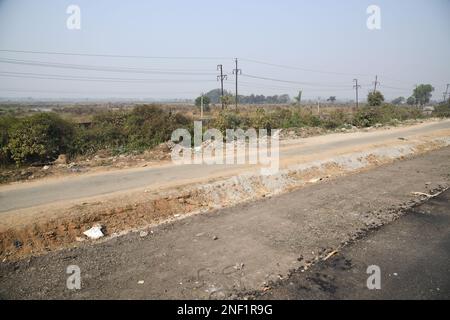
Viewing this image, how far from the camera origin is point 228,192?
8609mm

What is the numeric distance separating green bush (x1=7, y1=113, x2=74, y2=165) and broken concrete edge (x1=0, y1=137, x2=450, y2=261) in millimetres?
6728

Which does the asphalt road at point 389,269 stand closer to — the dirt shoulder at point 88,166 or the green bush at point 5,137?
the dirt shoulder at point 88,166

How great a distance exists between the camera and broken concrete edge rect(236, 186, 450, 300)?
436 cm

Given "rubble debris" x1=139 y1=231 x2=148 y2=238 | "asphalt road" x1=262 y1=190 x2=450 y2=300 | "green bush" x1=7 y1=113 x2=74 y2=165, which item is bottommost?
"asphalt road" x1=262 y1=190 x2=450 y2=300

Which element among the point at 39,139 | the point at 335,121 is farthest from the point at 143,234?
the point at 335,121

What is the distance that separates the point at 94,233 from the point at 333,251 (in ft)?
14.4

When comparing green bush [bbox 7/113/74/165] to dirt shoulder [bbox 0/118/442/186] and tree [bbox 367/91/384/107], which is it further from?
tree [bbox 367/91/384/107]

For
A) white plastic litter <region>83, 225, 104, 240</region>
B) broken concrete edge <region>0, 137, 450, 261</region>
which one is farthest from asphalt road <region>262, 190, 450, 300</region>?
white plastic litter <region>83, 225, 104, 240</region>

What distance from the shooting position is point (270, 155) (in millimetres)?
13023

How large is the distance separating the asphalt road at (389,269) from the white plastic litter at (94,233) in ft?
11.4

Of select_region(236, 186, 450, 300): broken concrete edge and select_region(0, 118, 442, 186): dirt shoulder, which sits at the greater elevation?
select_region(0, 118, 442, 186): dirt shoulder

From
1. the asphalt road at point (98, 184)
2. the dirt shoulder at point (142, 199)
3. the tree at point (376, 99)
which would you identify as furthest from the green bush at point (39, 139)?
the tree at point (376, 99)
